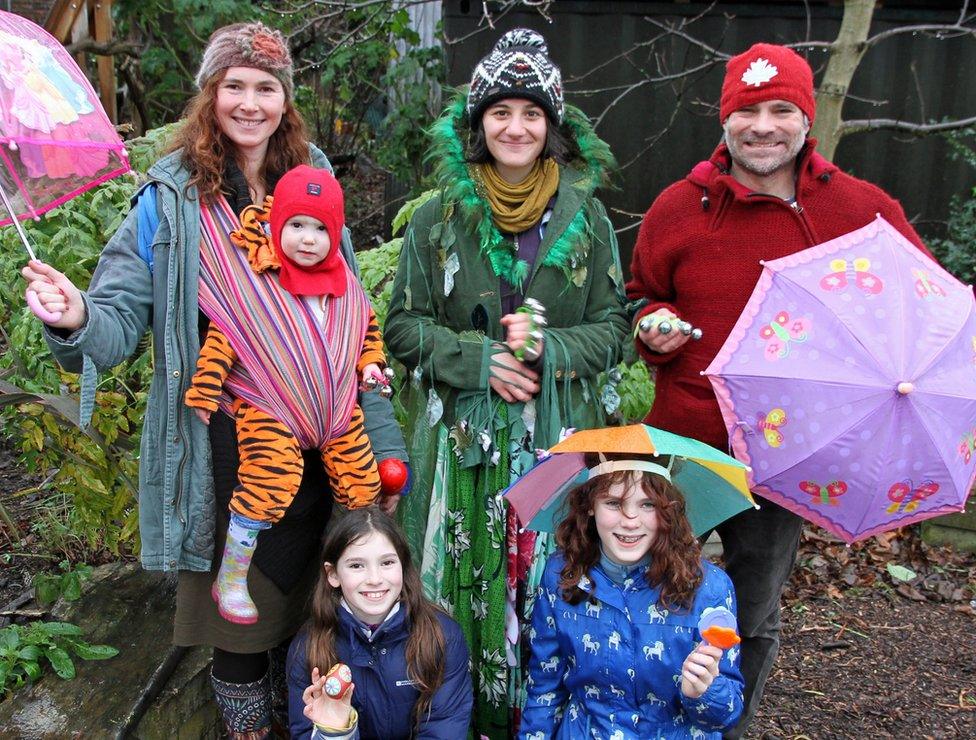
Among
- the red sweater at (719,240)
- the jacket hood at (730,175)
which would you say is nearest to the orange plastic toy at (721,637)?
the red sweater at (719,240)

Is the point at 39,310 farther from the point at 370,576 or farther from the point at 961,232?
the point at 961,232

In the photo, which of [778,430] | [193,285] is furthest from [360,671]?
[778,430]

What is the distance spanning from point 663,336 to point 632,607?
28.0 inches

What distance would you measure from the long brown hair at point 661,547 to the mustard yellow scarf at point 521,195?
0.69m

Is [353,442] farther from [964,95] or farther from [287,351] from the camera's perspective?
[964,95]

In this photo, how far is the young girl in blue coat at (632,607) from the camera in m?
2.38

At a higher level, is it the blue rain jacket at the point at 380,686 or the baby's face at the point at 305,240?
the baby's face at the point at 305,240

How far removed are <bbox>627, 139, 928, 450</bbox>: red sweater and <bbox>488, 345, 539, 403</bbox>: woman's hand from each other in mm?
336

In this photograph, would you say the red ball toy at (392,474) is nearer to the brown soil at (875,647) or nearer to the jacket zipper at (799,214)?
the jacket zipper at (799,214)

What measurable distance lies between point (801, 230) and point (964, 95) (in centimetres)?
421

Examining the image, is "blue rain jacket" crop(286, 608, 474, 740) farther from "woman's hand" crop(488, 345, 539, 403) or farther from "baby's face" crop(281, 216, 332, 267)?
"baby's face" crop(281, 216, 332, 267)

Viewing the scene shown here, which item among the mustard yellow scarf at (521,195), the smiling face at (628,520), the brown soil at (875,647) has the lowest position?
the brown soil at (875,647)

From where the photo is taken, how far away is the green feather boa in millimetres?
2678

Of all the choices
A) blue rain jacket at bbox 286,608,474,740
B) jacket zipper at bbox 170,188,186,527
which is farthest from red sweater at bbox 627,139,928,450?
jacket zipper at bbox 170,188,186,527
